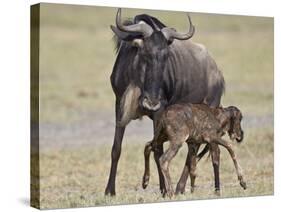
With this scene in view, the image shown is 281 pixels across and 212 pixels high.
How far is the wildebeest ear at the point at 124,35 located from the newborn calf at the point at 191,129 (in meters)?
0.89

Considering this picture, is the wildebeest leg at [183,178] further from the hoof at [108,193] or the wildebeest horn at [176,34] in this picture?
the wildebeest horn at [176,34]

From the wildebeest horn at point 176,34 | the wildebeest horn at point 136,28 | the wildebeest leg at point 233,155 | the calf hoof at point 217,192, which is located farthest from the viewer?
the calf hoof at point 217,192

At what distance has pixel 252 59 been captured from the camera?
48.4 feet

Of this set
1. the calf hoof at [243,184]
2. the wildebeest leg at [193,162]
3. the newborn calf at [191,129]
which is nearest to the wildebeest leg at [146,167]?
the newborn calf at [191,129]

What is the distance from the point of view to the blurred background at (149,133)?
13391 mm

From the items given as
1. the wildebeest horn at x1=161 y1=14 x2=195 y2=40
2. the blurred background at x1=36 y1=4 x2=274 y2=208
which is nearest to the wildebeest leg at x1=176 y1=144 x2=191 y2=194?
the blurred background at x1=36 y1=4 x2=274 y2=208

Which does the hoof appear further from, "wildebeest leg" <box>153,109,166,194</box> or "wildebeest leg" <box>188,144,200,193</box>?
"wildebeest leg" <box>188,144,200,193</box>

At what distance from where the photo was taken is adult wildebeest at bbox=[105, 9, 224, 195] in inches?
507

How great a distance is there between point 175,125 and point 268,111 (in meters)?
2.92

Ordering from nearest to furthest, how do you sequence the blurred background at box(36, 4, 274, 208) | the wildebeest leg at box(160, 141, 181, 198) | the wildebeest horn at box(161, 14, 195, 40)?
1. the wildebeest leg at box(160, 141, 181, 198)
2. the wildebeest horn at box(161, 14, 195, 40)
3. the blurred background at box(36, 4, 274, 208)

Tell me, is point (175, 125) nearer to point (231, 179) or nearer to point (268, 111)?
point (231, 179)

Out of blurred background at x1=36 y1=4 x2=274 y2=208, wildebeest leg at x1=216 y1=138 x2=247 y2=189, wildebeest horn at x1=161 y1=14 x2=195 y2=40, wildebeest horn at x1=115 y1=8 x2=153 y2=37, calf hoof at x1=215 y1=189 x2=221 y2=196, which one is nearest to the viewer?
wildebeest horn at x1=115 y1=8 x2=153 y2=37

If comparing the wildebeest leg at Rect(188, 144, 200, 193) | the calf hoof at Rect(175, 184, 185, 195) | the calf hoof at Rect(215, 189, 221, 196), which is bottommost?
the calf hoof at Rect(215, 189, 221, 196)

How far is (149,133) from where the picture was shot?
14.9 meters
